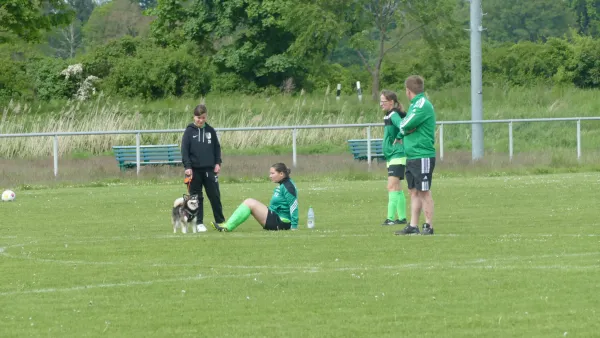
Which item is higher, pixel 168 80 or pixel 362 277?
pixel 168 80

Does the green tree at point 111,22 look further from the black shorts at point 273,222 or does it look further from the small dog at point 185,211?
the black shorts at point 273,222

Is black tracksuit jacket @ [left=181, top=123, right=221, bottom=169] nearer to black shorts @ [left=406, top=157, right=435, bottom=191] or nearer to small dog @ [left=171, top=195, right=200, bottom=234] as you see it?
small dog @ [left=171, top=195, right=200, bottom=234]

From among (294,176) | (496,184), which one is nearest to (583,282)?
(496,184)

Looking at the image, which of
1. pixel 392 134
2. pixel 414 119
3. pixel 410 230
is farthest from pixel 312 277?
pixel 392 134

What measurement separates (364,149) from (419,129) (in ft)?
78.8

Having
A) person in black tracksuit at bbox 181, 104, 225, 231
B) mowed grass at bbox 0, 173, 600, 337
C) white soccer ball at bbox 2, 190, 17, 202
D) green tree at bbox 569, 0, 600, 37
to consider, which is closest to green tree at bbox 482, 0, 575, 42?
green tree at bbox 569, 0, 600, 37

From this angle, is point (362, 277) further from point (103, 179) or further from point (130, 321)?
point (103, 179)

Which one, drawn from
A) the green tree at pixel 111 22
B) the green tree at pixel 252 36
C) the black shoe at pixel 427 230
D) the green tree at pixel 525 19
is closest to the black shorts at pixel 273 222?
the black shoe at pixel 427 230

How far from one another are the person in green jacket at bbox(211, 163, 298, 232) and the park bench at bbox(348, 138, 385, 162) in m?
20.8

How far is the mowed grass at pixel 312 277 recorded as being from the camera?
Result: 9.40 meters

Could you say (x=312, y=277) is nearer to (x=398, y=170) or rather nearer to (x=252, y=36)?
(x=398, y=170)

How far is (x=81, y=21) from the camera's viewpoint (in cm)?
13362

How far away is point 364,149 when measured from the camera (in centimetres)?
3962

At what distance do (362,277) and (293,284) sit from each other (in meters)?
0.75
